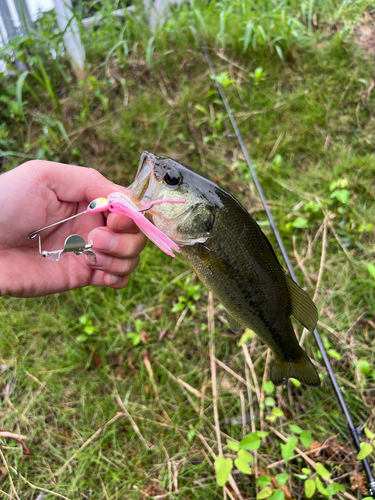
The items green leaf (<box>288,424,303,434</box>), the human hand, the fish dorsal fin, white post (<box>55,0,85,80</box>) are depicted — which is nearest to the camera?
the fish dorsal fin

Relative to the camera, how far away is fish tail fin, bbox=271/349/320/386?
175cm

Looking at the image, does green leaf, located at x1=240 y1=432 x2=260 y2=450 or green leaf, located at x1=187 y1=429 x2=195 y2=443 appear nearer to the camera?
green leaf, located at x1=240 y1=432 x2=260 y2=450

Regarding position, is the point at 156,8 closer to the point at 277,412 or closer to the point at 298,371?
the point at 298,371

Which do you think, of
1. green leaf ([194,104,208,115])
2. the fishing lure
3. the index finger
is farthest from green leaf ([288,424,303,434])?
green leaf ([194,104,208,115])

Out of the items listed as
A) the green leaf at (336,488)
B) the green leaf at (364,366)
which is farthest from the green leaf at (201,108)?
the green leaf at (336,488)

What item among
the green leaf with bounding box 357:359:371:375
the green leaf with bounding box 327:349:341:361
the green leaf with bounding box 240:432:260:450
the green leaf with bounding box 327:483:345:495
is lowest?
the green leaf with bounding box 327:483:345:495

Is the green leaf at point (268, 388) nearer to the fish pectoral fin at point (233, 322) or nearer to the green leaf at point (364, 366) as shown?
the green leaf at point (364, 366)

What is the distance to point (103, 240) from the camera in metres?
1.67

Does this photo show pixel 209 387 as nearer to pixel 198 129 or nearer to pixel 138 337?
pixel 138 337

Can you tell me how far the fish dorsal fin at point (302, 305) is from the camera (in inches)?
61.9

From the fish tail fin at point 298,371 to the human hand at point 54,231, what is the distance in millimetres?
962

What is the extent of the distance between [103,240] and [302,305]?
0.98 metres

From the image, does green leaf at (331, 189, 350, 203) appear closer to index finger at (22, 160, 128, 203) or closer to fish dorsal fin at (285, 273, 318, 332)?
fish dorsal fin at (285, 273, 318, 332)

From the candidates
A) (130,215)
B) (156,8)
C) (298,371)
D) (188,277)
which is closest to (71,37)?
(156,8)
